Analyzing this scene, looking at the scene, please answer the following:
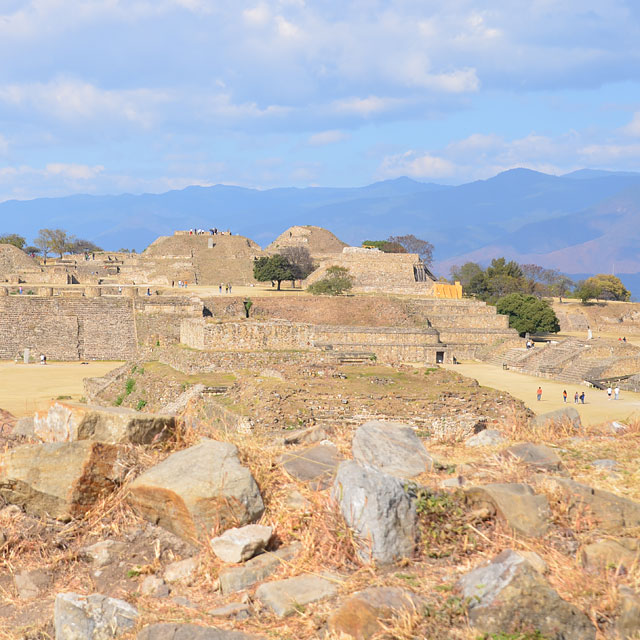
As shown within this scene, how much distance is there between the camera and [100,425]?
200 inches

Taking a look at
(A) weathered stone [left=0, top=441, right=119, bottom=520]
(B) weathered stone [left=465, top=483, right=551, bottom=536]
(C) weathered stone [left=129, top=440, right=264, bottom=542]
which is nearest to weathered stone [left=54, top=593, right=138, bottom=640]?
(C) weathered stone [left=129, top=440, right=264, bottom=542]

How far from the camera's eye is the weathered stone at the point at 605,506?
→ 163 inches

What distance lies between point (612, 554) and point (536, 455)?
1.51 m

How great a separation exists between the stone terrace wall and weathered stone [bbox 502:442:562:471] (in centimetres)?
3290

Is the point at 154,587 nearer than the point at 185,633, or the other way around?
the point at 185,633

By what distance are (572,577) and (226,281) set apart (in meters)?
56.4

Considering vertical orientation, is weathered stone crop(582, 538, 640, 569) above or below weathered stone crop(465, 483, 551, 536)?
below

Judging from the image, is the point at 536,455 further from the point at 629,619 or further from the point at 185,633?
the point at 185,633

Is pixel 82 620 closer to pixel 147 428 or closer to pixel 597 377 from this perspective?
pixel 147 428

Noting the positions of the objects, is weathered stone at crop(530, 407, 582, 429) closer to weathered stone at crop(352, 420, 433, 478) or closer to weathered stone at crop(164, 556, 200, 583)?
weathered stone at crop(352, 420, 433, 478)

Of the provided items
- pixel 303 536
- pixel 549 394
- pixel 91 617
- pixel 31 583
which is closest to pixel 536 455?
pixel 303 536

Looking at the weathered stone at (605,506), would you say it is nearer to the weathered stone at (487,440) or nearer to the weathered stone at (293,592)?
the weathered stone at (293,592)

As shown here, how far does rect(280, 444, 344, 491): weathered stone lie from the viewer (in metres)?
4.86

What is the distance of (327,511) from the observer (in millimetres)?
4328
